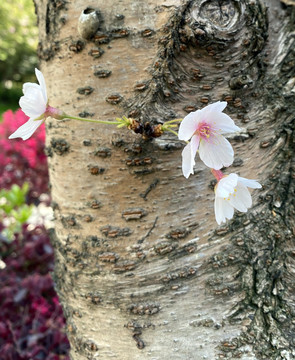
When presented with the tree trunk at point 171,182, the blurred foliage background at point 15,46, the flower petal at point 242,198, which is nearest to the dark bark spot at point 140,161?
the tree trunk at point 171,182

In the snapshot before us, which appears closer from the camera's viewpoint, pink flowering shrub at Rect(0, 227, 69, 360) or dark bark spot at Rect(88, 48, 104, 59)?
dark bark spot at Rect(88, 48, 104, 59)

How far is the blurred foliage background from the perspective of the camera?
1142cm

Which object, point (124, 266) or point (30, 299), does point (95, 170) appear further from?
point (30, 299)

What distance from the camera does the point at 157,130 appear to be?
70cm

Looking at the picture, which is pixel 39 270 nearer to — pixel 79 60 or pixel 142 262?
pixel 142 262

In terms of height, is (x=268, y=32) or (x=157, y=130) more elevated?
(x=268, y=32)

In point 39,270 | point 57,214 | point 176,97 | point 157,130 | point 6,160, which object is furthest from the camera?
point 6,160

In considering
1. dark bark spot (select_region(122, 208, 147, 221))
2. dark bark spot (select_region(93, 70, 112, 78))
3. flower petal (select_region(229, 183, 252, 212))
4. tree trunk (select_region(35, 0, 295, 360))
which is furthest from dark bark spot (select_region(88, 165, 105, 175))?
flower petal (select_region(229, 183, 252, 212))

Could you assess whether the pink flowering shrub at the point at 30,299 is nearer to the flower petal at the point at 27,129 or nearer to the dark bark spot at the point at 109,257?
the dark bark spot at the point at 109,257

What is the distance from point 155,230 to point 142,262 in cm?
9

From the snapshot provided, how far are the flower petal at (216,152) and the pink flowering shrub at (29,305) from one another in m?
1.37

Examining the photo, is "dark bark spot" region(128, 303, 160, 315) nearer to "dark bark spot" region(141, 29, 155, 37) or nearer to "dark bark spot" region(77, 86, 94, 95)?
"dark bark spot" region(77, 86, 94, 95)

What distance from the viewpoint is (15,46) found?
12.4m

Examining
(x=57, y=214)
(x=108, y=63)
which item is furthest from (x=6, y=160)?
(x=108, y=63)
